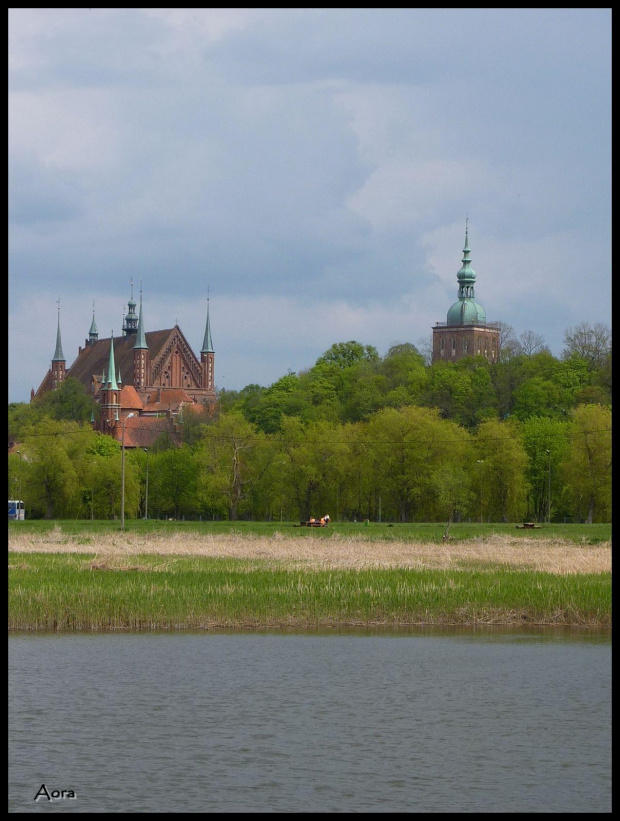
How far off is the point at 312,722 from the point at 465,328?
17941cm

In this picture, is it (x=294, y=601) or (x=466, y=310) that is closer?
(x=294, y=601)

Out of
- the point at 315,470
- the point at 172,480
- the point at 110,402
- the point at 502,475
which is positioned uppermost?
the point at 110,402

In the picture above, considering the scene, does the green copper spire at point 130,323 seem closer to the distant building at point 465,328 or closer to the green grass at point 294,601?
the distant building at point 465,328

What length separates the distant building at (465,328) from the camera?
635ft

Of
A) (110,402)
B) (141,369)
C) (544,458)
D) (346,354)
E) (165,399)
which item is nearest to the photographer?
(544,458)

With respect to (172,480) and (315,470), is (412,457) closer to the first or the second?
(315,470)

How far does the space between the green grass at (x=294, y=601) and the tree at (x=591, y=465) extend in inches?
2074

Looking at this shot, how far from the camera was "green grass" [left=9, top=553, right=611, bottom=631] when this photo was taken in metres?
A: 28.2

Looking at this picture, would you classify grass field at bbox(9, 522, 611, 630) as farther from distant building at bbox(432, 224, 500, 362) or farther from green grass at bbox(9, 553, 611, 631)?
distant building at bbox(432, 224, 500, 362)

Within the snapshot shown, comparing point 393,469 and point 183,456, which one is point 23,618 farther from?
point 183,456

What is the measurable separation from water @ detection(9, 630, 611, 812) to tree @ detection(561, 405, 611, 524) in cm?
5771

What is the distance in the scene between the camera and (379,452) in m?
90.9

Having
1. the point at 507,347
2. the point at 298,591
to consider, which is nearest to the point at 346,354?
the point at 507,347
